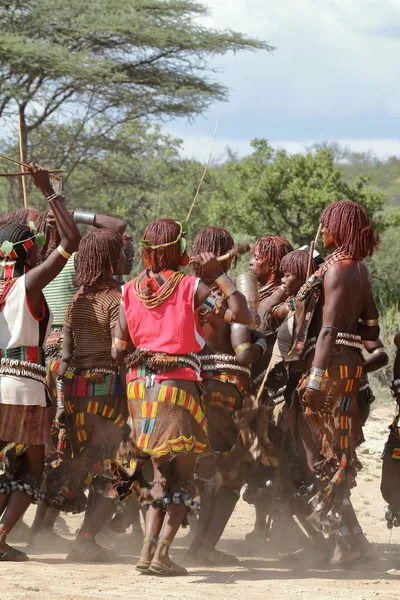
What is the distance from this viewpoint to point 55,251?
5.55 metres

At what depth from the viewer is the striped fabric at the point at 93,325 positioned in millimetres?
6109

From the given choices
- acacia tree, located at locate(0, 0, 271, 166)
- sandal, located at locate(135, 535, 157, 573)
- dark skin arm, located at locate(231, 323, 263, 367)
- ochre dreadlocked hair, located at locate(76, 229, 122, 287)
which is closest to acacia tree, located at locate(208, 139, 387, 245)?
acacia tree, located at locate(0, 0, 271, 166)

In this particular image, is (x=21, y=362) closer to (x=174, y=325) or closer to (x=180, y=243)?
(x=174, y=325)

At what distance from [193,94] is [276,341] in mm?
20663

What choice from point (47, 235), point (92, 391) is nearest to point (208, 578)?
point (92, 391)

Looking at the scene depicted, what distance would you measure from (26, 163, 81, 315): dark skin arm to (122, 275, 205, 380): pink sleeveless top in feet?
1.56

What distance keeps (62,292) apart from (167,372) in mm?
1474

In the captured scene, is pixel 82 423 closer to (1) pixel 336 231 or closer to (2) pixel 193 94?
(1) pixel 336 231

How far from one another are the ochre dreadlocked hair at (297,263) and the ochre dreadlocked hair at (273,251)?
0.31m

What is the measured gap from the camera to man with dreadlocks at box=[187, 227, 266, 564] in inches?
239

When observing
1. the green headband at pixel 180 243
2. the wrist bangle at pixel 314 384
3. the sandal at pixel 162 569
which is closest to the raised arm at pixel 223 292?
the green headband at pixel 180 243

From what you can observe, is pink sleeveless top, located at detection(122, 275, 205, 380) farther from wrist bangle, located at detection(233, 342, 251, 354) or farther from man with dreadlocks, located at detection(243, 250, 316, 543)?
man with dreadlocks, located at detection(243, 250, 316, 543)

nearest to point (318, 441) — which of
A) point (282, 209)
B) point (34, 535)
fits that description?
point (34, 535)

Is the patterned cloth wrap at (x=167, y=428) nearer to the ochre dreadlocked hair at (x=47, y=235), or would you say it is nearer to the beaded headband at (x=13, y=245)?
the beaded headband at (x=13, y=245)
